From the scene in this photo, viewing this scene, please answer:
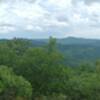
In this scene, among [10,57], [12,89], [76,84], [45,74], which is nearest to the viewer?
[12,89]

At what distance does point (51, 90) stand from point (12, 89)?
642cm

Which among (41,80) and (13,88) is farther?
(41,80)

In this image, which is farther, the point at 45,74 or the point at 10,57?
the point at 10,57

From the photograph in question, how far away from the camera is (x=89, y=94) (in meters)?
41.9

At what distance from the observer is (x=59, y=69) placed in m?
48.3

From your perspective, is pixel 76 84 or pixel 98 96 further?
pixel 76 84

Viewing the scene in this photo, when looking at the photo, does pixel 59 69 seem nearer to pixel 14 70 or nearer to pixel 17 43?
pixel 14 70

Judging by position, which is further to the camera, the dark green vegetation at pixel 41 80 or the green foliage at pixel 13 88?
the dark green vegetation at pixel 41 80

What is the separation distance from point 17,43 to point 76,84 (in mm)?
35481

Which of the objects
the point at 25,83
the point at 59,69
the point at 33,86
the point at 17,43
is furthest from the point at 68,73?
the point at 17,43

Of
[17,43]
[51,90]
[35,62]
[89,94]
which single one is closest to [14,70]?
[35,62]

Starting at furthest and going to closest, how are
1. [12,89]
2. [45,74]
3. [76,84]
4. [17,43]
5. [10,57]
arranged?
[17,43] < [10,57] < [45,74] < [76,84] < [12,89]

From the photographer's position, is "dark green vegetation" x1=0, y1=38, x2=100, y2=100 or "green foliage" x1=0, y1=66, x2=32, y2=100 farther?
"dark green vegetation" x1=0, y1=38, x2=100, y2=100

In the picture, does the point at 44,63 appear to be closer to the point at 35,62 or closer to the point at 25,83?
the point at 35,62
